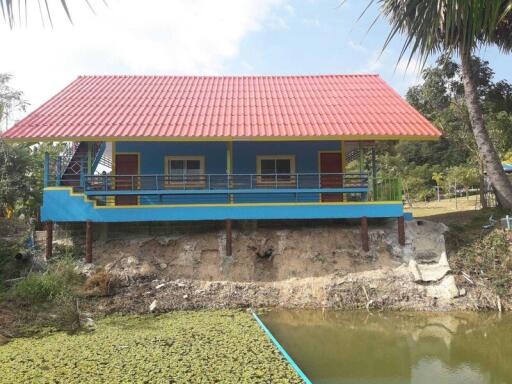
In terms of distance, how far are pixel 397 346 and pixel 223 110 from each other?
869 centimetres

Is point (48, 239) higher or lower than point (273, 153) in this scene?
lower

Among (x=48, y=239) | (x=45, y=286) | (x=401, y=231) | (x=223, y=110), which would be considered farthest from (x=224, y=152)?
(x=45, y=286)

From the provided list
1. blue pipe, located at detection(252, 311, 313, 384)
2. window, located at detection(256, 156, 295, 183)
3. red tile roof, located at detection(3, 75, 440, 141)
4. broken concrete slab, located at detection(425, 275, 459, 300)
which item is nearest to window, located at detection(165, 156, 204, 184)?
red tile roof, located at detection(3, 75, 440, 141)

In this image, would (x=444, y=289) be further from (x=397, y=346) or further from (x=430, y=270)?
(x=397, y=346)

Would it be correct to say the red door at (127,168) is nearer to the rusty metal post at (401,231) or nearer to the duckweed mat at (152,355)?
the duckweed mat at (152,355)

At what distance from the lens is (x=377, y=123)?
1253 cm

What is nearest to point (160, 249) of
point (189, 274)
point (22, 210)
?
point (189, 274)

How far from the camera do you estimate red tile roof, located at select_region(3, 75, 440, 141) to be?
39.0ft

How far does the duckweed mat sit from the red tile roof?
218 inches

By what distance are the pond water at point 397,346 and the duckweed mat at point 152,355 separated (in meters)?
0.76

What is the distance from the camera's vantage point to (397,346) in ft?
25.5

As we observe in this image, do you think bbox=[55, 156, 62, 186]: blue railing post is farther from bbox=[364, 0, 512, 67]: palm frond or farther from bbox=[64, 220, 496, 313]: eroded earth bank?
bbox=[364, 0, 512, 67]: palm frond

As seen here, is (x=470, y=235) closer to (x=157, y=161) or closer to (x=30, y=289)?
(x=157, y=161)

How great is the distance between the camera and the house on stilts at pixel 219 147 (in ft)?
37.9
